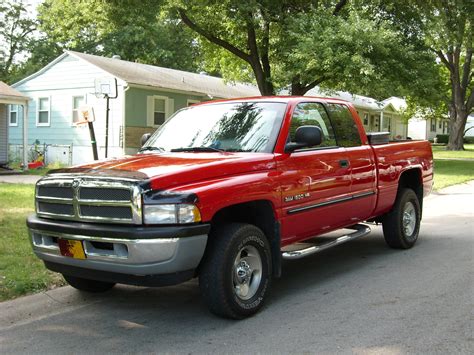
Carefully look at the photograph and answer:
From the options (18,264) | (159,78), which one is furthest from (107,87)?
(159,78)

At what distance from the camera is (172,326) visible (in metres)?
4.48

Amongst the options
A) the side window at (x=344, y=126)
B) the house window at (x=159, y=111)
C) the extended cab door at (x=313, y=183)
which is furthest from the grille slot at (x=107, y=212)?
the house window at (x=159, y=111)

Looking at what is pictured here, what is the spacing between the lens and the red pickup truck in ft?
13.5

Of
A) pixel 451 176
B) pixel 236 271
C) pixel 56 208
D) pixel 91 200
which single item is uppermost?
pixel 91 200

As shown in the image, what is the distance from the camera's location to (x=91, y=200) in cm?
429

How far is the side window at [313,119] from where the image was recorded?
5.54m

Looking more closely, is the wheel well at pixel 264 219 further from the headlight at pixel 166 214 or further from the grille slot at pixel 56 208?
the grille slot at pixel 56 208

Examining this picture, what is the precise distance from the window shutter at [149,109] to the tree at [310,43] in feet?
11.8

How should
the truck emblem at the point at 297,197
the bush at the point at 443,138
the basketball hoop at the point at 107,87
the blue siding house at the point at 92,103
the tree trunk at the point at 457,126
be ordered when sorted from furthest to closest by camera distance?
the bush at the point at 443,138, the tree trunk at the point at 457,126, the blue siding house at the point at 92,103, the basketball hoop at the point at 107,87, the truck emblem at the point at 297,197

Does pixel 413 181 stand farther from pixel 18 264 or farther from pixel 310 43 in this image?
pixel 310 43

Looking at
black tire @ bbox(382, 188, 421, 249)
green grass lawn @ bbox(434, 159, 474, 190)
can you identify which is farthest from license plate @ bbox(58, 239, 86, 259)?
green grass lawn @ bbox(434, 159, 474, 190)

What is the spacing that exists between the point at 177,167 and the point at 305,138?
135 centimetres

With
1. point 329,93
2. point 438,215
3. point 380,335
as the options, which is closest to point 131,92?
point 329,93

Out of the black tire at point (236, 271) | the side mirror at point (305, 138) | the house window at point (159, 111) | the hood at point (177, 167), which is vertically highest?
the house window at point (159, 111)
